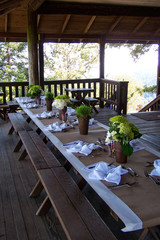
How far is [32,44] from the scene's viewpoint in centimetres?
660

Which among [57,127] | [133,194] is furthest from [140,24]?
[133,194]

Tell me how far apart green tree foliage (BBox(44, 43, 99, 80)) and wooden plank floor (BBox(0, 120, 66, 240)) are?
599 inches

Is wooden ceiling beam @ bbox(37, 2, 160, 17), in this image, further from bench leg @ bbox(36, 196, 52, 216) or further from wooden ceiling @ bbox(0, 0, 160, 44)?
bench leg @ bbox(36, 196, 52, 216)

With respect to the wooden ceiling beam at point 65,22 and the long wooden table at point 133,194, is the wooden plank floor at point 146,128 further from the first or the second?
the wooden ceiling beam at point 65,22

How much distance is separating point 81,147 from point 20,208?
35.3 inches

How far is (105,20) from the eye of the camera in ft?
25.6

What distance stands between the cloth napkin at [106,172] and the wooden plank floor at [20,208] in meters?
0.73

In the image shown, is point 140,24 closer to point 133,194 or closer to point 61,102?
point 61,102

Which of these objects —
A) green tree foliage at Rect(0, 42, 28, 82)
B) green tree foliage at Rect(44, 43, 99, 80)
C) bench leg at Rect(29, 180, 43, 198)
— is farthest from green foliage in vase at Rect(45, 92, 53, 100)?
green tree foliage at Rect(44, 43, 99, 80)

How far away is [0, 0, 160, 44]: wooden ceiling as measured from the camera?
21.9ft

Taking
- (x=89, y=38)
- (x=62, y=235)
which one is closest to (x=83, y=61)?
(x=89, y=38)

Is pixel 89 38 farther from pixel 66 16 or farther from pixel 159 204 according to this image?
pixel 159 204

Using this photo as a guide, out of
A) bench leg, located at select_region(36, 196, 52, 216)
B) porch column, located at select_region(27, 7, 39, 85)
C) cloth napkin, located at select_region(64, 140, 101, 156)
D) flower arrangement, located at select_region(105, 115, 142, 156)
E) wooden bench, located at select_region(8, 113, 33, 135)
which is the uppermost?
porch column, located at select_region(27, 7, 39, 85)

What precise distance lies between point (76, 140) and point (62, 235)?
3.00 ft
